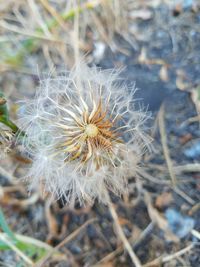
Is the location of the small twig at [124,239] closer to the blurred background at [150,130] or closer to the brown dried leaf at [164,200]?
the blurred background at [150,130]

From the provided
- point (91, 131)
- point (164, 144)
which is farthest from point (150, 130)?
point (91, 131)

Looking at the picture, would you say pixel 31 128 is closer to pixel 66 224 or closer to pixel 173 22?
pixel 66 224

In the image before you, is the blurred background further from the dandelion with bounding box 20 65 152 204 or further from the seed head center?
the seed head center

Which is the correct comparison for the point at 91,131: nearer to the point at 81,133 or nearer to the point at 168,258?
the point at 81,133

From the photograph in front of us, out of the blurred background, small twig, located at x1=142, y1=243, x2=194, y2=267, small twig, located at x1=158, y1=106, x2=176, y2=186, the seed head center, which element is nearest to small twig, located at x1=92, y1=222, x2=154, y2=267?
the blurred background

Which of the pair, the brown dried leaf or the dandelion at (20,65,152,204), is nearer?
the dandelion at (20,65,152,204)

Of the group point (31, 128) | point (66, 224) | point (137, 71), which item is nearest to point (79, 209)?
point (66, 224)
